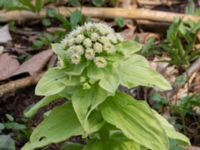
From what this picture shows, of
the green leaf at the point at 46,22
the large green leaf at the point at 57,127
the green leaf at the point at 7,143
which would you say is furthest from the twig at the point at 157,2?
the large green leaf at the point at 57,127

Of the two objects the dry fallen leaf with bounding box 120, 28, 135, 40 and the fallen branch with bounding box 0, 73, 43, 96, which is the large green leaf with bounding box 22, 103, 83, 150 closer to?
the fallen branch with bounding box 0, 73, 43, 96

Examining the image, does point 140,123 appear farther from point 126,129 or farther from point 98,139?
point 98,139

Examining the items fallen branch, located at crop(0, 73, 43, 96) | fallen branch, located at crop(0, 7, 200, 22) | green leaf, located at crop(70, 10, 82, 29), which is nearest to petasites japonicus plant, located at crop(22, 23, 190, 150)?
fallen branch, located at crop(0, 73, 43, 96)

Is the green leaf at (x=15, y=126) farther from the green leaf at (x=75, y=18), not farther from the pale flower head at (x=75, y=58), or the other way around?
the green leaf at (x=75, y=18)

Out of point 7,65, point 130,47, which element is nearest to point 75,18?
point 7,65

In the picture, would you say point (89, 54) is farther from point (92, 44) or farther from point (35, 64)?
point (35, 64)

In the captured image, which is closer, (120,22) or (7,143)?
(7,143)
